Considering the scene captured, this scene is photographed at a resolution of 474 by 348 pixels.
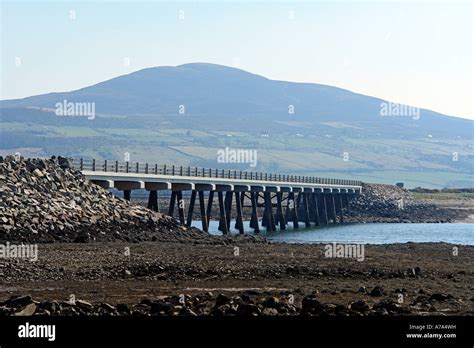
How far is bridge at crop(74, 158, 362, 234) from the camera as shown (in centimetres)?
5681

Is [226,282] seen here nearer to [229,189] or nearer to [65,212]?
[65,212]

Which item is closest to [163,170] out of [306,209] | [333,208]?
[306,209]

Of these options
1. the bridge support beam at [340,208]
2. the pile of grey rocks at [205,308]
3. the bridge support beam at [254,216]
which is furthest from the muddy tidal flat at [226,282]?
the bridge support beam at [340,208]

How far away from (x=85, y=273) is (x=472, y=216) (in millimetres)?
84308

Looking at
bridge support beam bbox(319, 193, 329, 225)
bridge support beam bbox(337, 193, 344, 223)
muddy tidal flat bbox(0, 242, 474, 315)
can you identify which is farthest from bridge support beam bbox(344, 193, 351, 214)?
muddy tidal flat bbox(0, 242, 474, 315)

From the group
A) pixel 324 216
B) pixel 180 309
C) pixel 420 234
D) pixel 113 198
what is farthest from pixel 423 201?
pixel 180 309

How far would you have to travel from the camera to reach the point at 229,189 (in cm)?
7419

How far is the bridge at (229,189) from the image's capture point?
56.8 m

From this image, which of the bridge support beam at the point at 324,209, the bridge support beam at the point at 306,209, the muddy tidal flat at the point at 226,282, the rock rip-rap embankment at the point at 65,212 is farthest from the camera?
the bridge support beam at the point at 324,209

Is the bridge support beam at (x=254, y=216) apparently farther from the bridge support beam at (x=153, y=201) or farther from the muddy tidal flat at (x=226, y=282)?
the muddy tidal flat at (x=226, y=282)

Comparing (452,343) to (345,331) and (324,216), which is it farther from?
(324,216)

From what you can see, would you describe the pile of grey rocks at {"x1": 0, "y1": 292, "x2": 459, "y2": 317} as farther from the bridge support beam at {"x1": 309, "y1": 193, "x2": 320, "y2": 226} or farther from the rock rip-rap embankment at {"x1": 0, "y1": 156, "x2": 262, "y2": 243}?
the bridge support beam at {"x1": 309, "y1": 193, "x2": 320, "y2": 226}

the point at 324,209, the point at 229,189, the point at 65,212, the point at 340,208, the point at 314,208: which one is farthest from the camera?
the point at 340,208

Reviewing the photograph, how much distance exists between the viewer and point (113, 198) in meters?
50.7
